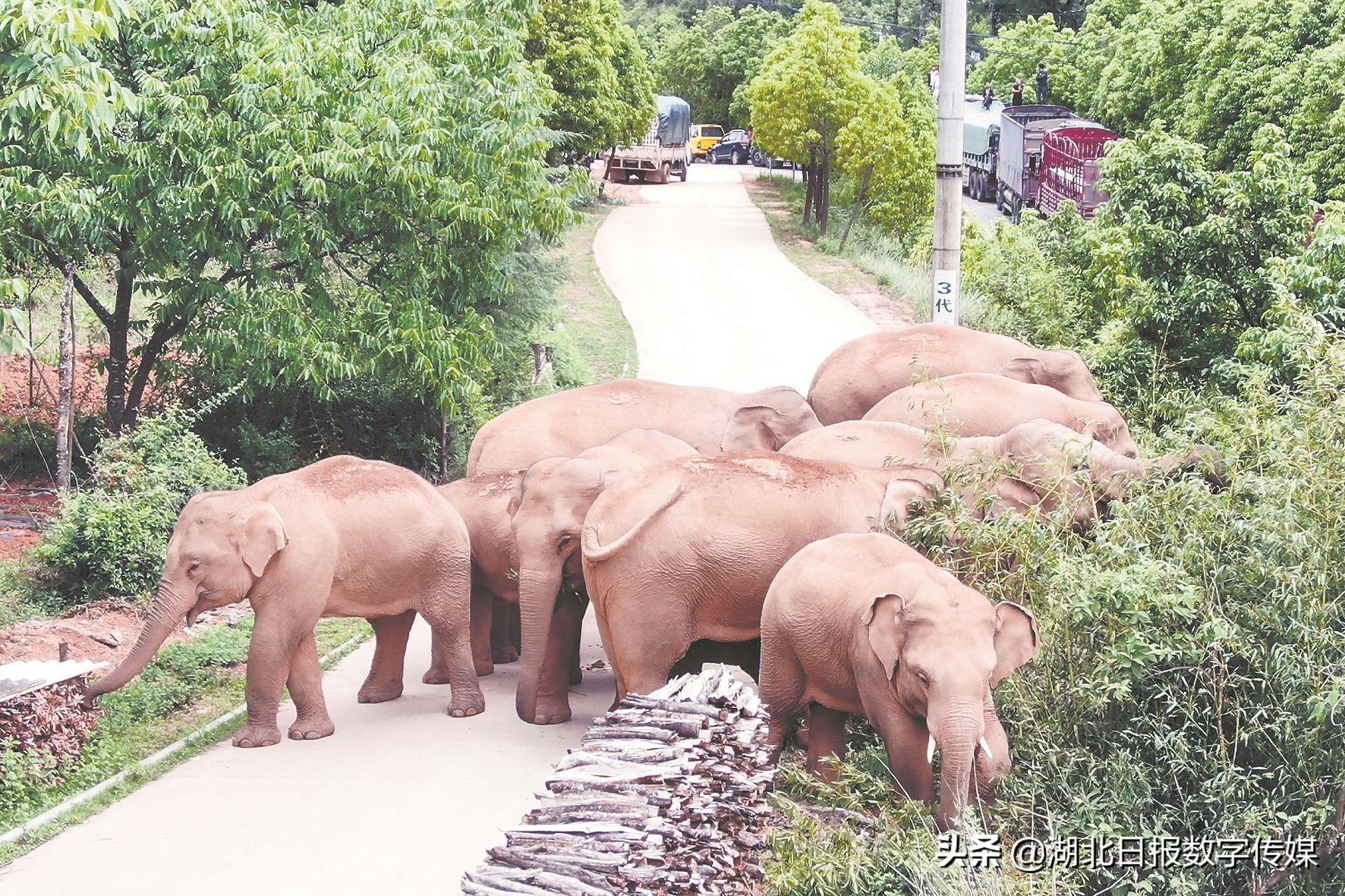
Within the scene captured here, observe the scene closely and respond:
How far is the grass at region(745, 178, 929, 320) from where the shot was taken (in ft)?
98.8

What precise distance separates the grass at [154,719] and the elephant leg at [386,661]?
90cm

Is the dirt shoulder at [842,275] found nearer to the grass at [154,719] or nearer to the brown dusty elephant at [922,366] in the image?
the brown dusty elephant at [922,366]

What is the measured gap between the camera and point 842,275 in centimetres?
3378

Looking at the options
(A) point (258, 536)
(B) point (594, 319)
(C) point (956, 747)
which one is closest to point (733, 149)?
(B) point (594, 319)

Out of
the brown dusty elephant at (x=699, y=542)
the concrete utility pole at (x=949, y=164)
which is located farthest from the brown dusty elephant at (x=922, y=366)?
the brown dusty elephant at (x=699, y=542)

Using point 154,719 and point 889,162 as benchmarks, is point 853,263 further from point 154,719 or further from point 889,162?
point 154,719

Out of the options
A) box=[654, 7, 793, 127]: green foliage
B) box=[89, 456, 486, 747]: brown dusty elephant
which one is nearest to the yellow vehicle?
box=[654, 7, 793, 127]: green foliage

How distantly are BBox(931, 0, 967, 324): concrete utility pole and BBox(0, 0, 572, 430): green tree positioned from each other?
13.4 feet

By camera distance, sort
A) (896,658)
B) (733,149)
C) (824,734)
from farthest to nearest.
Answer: (733,149) < (824,734) < (896,658)

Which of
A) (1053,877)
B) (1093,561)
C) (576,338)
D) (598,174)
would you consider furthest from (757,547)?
(598,174)

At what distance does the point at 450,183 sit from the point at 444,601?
5466 millimetres

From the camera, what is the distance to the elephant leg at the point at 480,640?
11.2 meters

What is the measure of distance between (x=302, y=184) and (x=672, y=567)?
632 cm

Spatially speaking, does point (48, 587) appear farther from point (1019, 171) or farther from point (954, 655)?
point (1019, 171)
